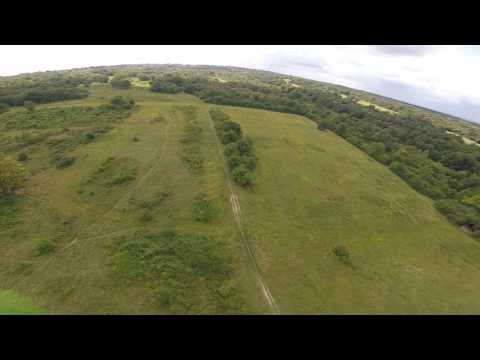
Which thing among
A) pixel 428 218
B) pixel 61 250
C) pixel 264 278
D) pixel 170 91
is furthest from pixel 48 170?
pixel 428 218

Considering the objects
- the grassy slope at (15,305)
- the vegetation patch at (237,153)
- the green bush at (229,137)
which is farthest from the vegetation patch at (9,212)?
the green bush at (229,137)

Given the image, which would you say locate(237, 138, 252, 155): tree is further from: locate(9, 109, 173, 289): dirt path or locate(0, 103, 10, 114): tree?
locate(0, 103, 10, 114): tree

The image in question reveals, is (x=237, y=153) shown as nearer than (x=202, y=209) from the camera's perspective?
No

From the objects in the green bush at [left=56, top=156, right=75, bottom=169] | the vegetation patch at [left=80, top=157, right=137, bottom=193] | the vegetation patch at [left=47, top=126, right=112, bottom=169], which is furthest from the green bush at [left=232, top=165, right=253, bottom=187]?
the vegetation patch at [left=47, top=126, right=112, bottom=169]

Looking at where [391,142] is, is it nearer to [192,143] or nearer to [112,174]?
[192,143]

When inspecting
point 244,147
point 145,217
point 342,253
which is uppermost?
point 244,147

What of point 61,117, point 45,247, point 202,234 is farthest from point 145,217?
point 61,117
